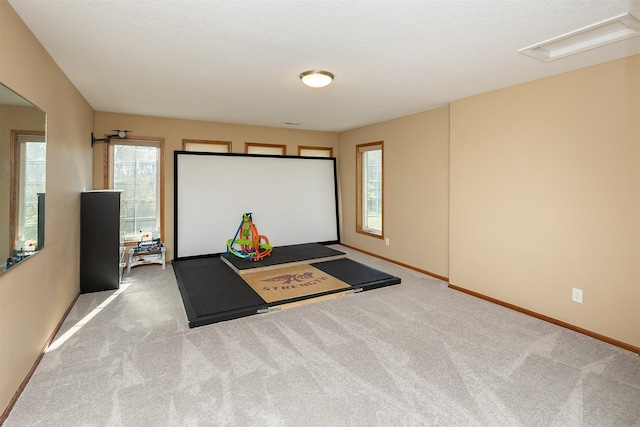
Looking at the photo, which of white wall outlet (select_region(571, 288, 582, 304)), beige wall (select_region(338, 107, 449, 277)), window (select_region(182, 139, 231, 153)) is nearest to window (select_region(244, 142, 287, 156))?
window (select_region(182, 139, 231, 153))

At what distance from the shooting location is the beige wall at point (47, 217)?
1.95m

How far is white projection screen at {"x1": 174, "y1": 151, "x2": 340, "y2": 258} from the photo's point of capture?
5.60 metres

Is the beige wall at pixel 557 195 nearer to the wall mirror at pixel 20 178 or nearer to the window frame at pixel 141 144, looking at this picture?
the wall mirror at pixel 20 178

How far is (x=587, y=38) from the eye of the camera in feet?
8.13

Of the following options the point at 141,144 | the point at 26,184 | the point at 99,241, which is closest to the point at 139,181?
the point at 141,144

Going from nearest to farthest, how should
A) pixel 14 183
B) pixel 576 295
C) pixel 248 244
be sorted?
1. pixel 14 183
2. pixel 576 295
3. pixel 248 244

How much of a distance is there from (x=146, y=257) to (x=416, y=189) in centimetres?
456

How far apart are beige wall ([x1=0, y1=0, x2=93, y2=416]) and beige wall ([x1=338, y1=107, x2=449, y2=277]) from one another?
4475mm

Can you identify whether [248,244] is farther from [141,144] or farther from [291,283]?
[141,144]

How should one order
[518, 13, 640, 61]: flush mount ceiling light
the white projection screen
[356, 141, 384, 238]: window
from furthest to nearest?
[356, 141, 384, 238]: window < the white projection screen < [518, 13, 640, 61]: flush mount ceiling light

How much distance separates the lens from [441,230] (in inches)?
184

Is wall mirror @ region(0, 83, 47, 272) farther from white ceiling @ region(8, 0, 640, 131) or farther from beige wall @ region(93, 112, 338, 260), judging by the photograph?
beige wall @ region(93, 112, 338, 260)

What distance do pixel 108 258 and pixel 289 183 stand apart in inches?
134

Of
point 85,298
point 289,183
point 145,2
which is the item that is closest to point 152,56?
point 145,2
